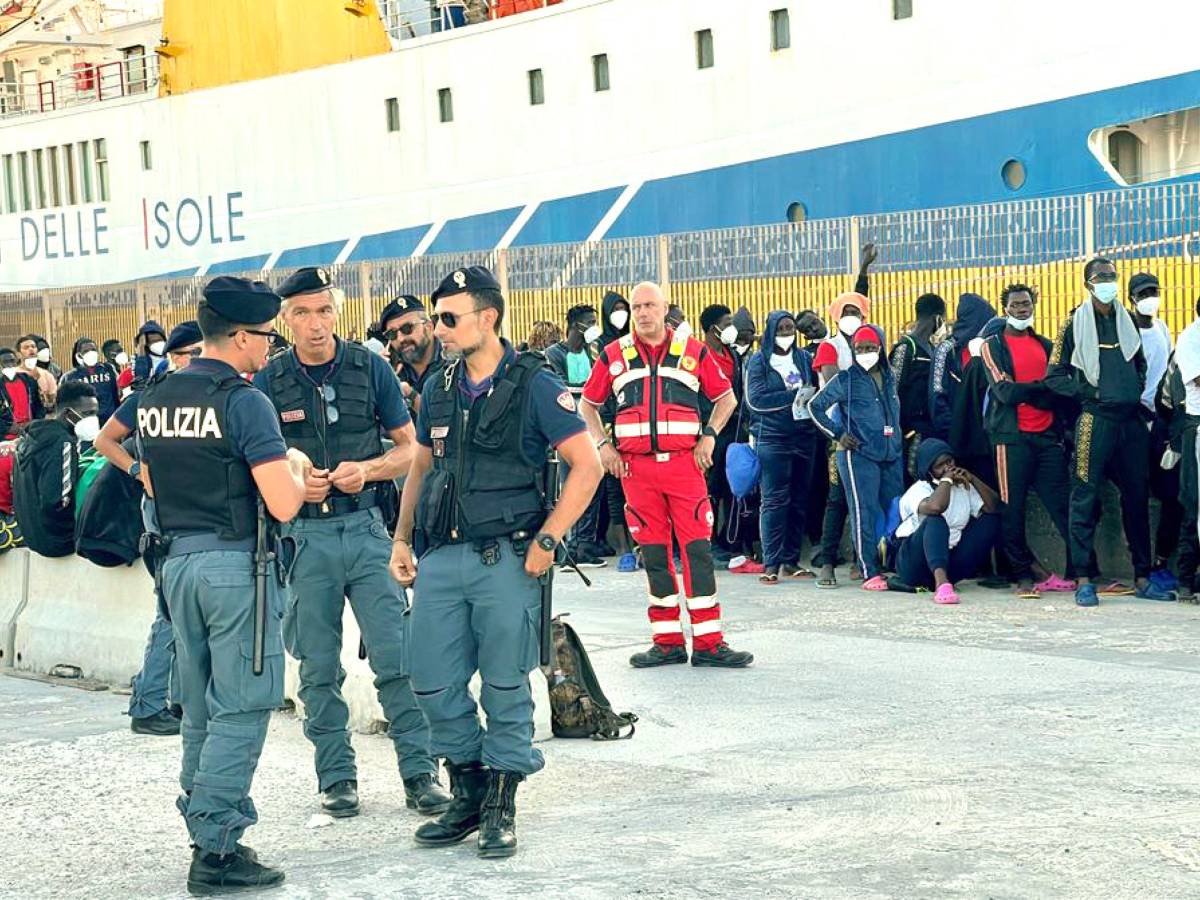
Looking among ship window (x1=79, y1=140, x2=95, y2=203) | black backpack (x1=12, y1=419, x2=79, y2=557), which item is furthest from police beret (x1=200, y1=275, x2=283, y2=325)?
ship window (x1=79, y1=140, x2=95, y2=203)

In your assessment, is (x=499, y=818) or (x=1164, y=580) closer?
(x=499, y=818)

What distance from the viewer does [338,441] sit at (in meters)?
6.52

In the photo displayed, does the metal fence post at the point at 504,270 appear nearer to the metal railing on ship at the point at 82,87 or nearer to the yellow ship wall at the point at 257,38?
the yellow ship wall at the point at 257,38

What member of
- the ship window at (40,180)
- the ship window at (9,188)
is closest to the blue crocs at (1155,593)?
the ship window at (40,180)

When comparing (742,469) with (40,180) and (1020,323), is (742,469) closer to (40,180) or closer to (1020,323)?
(1020,323)

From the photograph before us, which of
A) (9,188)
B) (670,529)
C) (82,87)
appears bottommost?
(670,529)

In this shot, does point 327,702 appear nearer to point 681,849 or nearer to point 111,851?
point 111,851

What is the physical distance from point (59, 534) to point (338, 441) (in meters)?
3.41

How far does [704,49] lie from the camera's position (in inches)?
936

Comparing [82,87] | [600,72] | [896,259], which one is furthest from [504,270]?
[82,87]

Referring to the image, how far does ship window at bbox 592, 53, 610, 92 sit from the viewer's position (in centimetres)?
2511

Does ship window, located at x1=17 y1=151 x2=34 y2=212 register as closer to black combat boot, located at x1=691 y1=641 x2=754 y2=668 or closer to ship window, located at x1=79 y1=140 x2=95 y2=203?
ship window, located at x1=79 y1=140 x2=95 y2=203

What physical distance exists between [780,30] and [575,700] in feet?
54.5

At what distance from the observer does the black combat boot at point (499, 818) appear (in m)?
5.71
